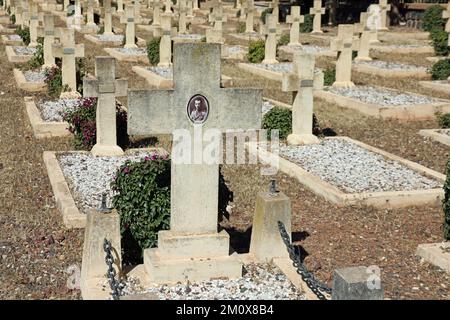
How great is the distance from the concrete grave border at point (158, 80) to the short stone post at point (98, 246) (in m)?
10.9

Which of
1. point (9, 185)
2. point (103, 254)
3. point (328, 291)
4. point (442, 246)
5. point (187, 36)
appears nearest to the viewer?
point (328, 291)

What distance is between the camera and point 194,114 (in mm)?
5750

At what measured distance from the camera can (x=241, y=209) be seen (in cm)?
843

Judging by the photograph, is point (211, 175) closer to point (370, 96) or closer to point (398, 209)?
point (398, 209)

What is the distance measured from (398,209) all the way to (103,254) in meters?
4.16

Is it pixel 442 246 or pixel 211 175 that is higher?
pixel 211 175

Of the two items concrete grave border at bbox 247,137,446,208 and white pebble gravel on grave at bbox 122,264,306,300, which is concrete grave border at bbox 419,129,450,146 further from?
white pebble gravel on grave at bbox 122,264,306,300

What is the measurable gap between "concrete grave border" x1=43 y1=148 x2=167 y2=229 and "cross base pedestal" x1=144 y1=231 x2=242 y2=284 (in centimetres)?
180

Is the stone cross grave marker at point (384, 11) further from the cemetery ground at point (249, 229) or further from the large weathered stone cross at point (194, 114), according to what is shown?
the large weathered stone cross at point (194, 114)

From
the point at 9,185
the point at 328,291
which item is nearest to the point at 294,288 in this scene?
the point at 328,291

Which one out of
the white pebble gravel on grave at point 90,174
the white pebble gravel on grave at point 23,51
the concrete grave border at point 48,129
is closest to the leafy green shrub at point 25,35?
the white pebble gravel on grave at point 23,51

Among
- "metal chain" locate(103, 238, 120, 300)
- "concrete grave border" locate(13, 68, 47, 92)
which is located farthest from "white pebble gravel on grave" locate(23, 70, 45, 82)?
"metal chain" locate(103, 238, 120, 300)

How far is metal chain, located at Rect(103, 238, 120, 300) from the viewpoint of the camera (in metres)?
5.18

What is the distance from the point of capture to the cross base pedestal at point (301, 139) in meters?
11.6
